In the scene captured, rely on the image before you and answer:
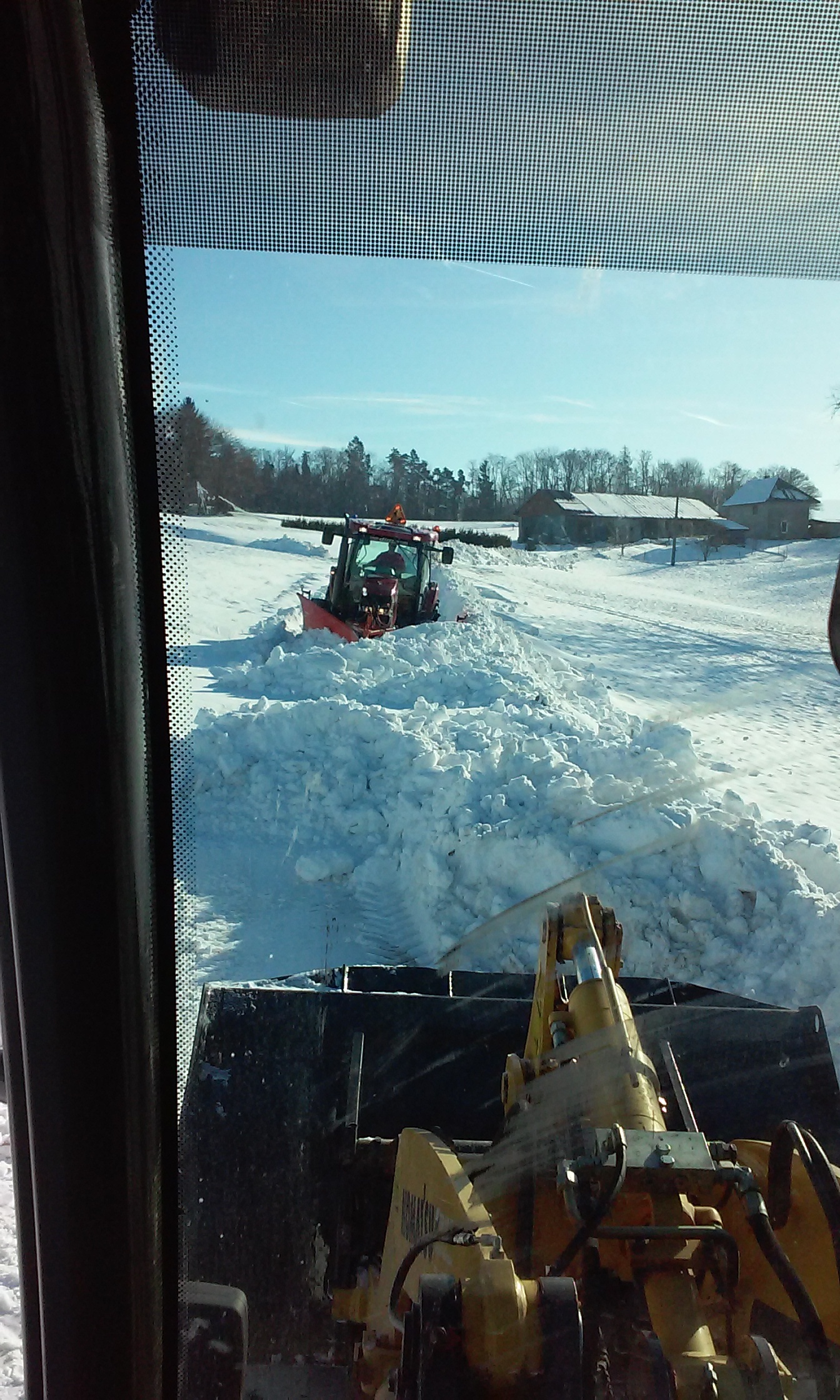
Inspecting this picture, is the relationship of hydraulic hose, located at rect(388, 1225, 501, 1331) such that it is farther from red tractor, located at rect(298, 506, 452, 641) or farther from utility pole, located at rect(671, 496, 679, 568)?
red tractor, located at rect(298, 506, 452, 641)

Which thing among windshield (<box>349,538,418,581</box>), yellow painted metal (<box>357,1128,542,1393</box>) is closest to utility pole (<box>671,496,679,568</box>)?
yellow painted metal (<box>357,1128,542,1393</box>)

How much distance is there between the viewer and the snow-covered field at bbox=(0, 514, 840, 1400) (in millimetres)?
1887

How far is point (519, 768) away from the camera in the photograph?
5574mm

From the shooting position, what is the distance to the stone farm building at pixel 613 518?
5.43 feet

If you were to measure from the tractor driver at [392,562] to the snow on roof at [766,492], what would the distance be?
26.6ft

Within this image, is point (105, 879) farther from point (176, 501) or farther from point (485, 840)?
point (485, 840)

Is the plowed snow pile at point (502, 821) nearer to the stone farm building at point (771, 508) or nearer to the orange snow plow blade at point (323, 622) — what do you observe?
the orange snow plow blade at point (323, 622)

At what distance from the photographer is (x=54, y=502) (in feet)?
3.80

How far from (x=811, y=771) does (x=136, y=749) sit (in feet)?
5.56

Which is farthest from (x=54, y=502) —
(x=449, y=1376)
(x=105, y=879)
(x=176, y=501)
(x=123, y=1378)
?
(x=449, y=1376)

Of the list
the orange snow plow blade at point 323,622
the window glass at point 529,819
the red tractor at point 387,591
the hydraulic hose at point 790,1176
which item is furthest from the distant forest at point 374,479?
the red tractor at point 387,591

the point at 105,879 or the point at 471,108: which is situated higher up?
the point at 471,108

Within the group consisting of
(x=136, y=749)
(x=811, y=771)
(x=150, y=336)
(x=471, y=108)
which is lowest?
(x=811, y=771)

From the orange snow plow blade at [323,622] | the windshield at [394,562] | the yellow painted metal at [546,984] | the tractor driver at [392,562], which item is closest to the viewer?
the yellow painted metal at [546,984]
